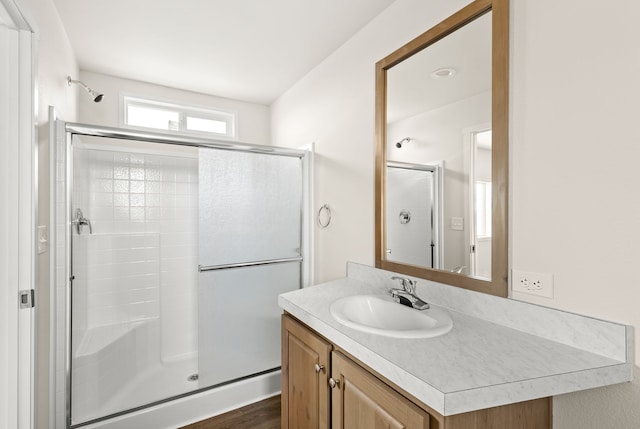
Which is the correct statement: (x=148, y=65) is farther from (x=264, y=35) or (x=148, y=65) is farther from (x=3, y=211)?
(x=3, y=211)

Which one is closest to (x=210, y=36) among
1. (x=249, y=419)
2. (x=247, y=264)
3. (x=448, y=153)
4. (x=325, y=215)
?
(x=325, y=215)

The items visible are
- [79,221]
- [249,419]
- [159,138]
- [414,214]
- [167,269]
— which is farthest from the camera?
[167,269]

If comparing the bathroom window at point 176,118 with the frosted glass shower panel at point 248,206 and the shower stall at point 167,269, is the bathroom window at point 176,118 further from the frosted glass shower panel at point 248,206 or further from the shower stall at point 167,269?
the frosted glass shower panel at point 248,206

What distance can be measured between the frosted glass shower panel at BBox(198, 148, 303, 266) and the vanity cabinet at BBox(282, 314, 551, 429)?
793 millimetres

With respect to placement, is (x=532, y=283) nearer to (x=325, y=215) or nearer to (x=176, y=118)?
(x=325, y=215)

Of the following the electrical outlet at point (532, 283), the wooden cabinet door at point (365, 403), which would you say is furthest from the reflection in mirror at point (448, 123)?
the wooden cabinet door at point (365, 403)

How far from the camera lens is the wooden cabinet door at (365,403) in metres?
0.89

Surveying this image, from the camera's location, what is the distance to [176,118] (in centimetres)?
307

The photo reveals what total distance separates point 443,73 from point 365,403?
57.1 inches

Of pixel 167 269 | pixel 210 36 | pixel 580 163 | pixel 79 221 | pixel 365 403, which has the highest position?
pixel 210 36

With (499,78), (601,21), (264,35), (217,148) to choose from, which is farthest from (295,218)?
(601,21)

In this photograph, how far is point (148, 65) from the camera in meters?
2.52

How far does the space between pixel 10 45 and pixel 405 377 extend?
6.14 ft

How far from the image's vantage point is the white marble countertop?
80 centimetres
